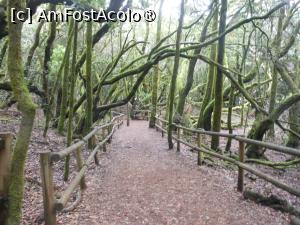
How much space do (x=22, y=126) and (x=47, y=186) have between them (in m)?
0.78

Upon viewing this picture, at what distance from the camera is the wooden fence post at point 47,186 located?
3812mm

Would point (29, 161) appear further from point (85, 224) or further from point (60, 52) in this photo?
point (60, 52)

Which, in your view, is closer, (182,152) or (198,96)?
(182,152)

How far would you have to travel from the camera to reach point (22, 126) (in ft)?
13.5

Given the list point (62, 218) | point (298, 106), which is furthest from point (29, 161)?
point (298, 106)

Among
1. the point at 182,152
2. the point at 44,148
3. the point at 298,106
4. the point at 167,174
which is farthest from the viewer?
the point at 298,106

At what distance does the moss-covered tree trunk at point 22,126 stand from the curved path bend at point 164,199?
109 cm

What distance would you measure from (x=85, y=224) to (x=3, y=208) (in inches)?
51.9

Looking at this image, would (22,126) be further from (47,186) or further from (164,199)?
(164,199)

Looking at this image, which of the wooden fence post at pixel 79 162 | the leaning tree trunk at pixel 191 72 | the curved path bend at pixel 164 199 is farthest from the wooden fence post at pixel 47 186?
the leaning tree trunk at pixel 191 72

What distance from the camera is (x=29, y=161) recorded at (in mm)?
8781

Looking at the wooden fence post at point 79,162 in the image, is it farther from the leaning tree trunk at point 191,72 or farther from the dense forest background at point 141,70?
the leaning tree trunk at point 191,72

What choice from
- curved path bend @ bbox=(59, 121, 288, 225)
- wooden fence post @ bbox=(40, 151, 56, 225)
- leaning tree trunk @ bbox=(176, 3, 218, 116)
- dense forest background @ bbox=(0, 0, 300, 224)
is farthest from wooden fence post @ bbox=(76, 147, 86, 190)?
leaning tree trunk @ bbox=(176, 3, 218, 116)

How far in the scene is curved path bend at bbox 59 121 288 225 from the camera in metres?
5.28
